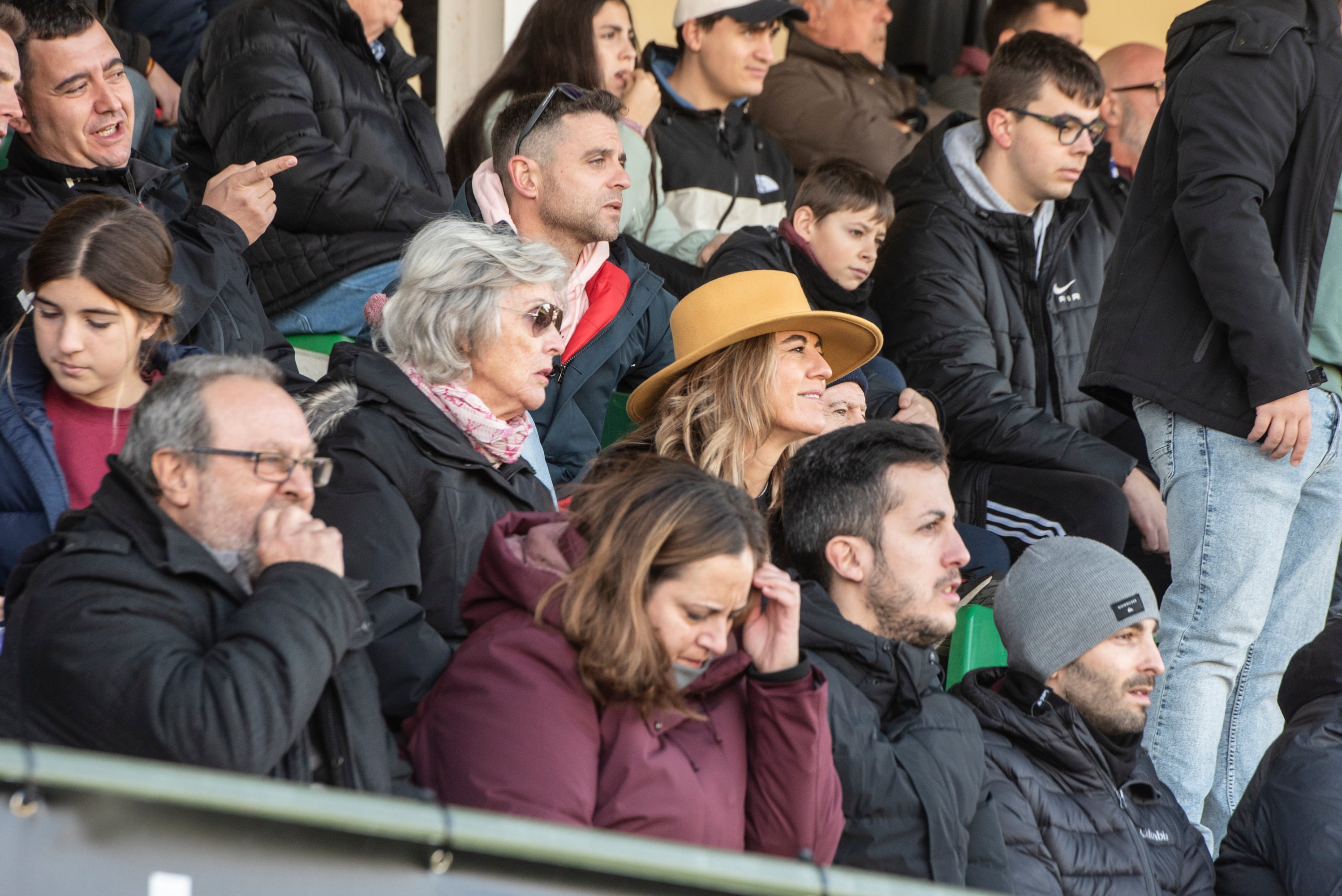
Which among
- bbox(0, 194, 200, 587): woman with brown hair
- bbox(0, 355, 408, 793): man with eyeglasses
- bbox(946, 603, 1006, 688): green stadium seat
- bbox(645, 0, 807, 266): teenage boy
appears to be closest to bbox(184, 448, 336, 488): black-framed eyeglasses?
bbox(0, 355, 408, 793): man with eyeglasses

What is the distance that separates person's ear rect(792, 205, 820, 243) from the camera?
17.5 feet

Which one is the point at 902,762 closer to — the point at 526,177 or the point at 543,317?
the point at 543,317

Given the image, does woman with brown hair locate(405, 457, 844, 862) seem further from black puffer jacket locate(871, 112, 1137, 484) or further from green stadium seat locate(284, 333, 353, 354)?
black puffer jacket locate(871, 112, 1137, 484)

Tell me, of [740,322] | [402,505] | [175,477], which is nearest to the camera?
[175,477]

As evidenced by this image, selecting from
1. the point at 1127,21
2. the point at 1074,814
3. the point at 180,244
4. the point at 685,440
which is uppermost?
the point at 180,244

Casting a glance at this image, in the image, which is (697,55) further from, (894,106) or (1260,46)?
(1260,46)

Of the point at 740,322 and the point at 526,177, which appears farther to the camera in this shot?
the point at 526,177

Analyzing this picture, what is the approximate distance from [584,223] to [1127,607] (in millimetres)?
1888

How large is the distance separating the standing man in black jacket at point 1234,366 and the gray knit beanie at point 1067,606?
0.29 metres

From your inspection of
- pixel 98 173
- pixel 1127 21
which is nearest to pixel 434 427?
pixel 98 173

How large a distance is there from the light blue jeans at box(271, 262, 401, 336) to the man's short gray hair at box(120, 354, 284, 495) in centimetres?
214

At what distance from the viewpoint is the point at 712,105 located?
6062 mm

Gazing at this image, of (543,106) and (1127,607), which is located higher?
(543,106)

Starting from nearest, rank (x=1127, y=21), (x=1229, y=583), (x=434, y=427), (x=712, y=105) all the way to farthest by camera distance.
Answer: (x=434, y=427) < (x=1229, y=583) < (x=712, y=105) < (x=1127, y=21)
